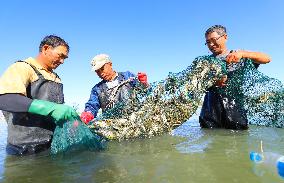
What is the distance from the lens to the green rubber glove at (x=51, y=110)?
15.8 feet

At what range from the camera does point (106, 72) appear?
760 centimetres

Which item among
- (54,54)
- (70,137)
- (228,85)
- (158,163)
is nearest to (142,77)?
(228,85)

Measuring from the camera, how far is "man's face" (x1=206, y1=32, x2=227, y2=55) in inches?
271

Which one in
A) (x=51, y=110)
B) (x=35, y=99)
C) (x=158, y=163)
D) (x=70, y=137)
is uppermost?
(x=35, y=99)

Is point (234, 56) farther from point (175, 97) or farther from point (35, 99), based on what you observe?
point (35, 99)

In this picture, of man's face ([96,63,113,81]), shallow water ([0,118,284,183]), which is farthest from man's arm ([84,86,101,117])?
shallow water ([0,118,284,183])

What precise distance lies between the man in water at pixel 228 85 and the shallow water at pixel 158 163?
3.33ft

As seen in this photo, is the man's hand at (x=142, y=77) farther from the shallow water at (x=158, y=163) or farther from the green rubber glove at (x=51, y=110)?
the green rubber glove at (x=51, y=110)

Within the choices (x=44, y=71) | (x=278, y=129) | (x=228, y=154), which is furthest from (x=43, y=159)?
(x=278, y=129)

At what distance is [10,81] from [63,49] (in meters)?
1.09

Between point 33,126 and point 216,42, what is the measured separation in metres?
3.89

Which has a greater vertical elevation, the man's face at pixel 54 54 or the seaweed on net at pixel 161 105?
the man's face at pixel 54 54

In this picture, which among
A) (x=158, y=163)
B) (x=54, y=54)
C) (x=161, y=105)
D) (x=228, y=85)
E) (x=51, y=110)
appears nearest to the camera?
(x=158, y=163)

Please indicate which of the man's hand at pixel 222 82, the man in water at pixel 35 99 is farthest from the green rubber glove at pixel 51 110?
the man's hand at pixel 222 82
